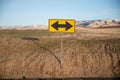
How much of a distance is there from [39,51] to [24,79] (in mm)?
3285

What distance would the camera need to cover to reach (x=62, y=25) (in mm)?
11750

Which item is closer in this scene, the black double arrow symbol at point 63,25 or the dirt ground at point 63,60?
the black double arrow symbol at point 63,25

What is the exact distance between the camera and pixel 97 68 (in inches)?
499

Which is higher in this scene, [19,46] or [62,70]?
[19,46]

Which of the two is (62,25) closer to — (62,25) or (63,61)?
(62,25)

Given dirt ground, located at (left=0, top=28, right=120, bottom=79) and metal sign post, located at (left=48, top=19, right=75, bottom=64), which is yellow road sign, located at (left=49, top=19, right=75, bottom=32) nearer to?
metal sign post, located at (left=48, top=19, right=75, bottom=64)

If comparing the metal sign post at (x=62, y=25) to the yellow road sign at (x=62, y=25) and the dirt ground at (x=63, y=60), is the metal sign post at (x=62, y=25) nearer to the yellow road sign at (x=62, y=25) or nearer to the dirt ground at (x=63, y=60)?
the yellow road sign at (x=62, y=25)

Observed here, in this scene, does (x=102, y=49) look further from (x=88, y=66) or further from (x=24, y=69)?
(x=24, y=69)

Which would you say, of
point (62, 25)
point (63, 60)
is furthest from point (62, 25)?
point (63, 60)

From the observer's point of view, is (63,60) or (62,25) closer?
(62,25)

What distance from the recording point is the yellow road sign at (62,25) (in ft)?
38.4

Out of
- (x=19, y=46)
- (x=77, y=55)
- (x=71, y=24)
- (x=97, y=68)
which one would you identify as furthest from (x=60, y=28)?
(x=19, y=46)

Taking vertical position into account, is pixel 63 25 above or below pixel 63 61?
above

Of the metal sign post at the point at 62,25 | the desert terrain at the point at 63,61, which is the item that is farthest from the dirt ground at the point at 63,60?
the metal sign post at the point at 62,25
